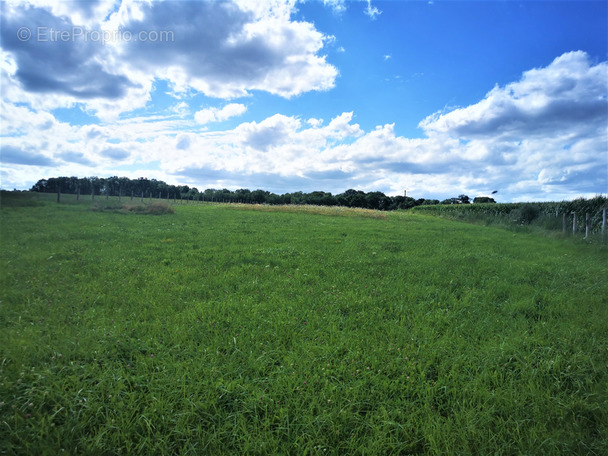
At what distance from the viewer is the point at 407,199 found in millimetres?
95500

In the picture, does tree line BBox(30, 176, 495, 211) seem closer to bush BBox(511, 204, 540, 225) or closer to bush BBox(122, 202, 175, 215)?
bush BBox(122, 202, 175, 215)

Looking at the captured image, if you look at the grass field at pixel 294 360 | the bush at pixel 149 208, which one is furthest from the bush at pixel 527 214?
the bush at pixel 149 208

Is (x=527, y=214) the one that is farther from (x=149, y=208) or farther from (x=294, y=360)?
(x=149, y=208)

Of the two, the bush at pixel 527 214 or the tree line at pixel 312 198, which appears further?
the tree line at pixel 312 198

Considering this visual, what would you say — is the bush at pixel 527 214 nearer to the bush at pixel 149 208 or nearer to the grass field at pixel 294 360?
the grass field at pixel 294 360

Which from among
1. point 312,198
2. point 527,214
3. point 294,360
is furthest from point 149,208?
point 312,198

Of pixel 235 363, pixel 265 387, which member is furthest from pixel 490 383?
pixel 235 363

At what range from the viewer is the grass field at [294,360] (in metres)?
2.95

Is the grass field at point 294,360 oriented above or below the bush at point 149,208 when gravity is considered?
below

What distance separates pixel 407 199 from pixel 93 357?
99387 millimetres

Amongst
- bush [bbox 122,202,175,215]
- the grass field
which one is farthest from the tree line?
the grass field

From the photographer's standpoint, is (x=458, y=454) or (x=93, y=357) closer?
(x=458, y=454)

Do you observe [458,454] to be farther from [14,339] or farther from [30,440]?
[14,339]

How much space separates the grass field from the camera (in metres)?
2.95
